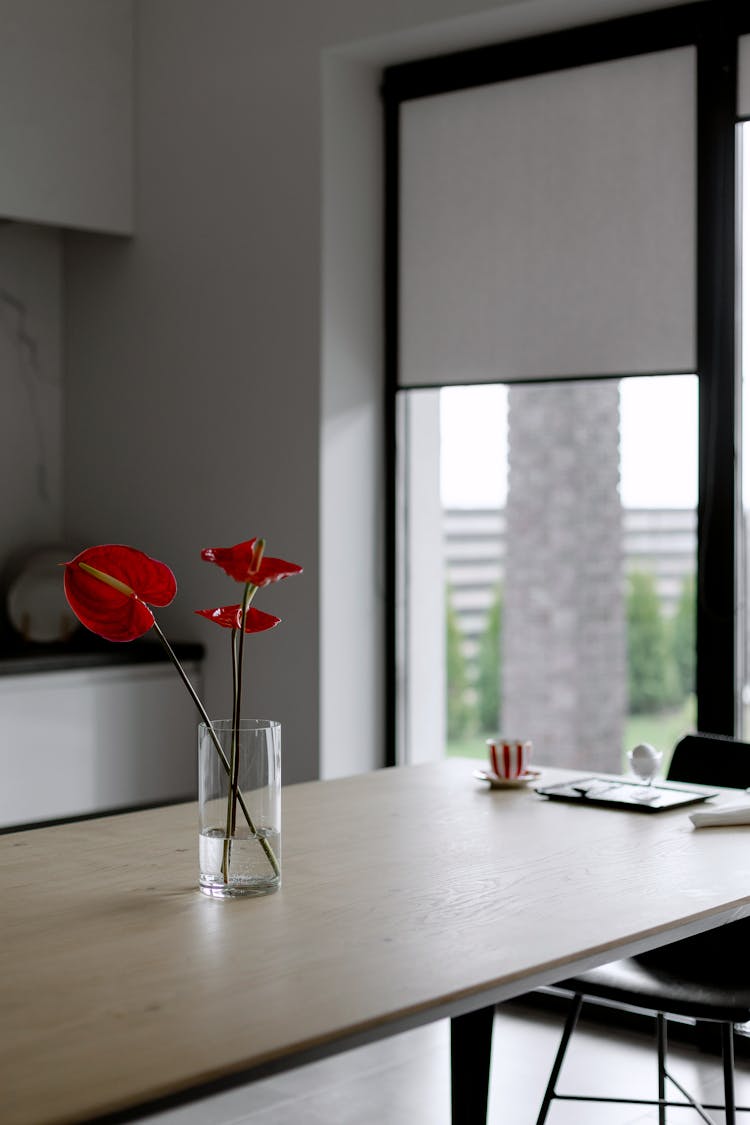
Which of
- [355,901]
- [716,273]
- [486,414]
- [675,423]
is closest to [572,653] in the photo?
[675,423]

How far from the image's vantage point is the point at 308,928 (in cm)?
178

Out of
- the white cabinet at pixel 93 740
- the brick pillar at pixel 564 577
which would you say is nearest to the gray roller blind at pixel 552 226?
the white cabinet at pixel 93 740

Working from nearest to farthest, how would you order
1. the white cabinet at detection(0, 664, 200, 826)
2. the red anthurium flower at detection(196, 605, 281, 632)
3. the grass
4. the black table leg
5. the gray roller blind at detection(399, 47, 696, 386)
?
1. the red anthurium flower at detection(196, 605, 281, 632)
2. the black table leg
3. the gray roller blind at detection(399, 47, 696, 386)
4. the white cabinet at detection(0, 664, 200, 826)
5. the grass

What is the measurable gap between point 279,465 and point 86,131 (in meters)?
1.15

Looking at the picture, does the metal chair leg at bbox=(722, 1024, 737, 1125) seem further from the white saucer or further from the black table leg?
the white saucer

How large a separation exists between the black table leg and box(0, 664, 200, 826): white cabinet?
188 cm

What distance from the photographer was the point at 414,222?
4.04 metres

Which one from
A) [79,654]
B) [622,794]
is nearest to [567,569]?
[79,654]

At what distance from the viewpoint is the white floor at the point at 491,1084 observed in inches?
118

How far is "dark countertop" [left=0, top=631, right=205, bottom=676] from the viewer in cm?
388

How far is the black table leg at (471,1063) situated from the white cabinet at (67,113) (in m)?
2.69

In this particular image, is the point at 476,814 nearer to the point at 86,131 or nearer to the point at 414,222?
the point at 414,222

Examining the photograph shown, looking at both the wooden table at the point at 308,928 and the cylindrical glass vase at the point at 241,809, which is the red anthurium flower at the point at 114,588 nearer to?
the cylindrical glass vase at the point at 241,809

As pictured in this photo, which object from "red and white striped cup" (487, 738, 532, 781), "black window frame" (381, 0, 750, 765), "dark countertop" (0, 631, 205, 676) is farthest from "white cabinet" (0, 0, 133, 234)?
"red and white striped cup" (487, 738, 532, 781)
